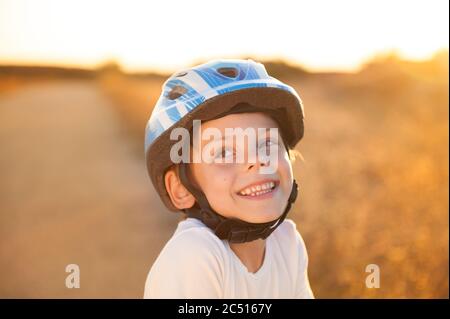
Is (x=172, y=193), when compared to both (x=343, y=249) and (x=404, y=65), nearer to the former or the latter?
(x=343, y=249)

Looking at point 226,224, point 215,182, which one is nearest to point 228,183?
point 215,182

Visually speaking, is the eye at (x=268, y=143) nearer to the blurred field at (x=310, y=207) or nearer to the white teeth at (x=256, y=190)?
the white teeth at (x=256, y=190)

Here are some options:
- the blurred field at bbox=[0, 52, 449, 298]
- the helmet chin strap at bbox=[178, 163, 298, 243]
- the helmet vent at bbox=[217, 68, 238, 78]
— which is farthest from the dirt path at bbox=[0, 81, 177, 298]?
the helmet vent at bbox=[217, 68, 238, 78]

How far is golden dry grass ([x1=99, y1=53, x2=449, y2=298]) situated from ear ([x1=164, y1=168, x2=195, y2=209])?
2.23 meters

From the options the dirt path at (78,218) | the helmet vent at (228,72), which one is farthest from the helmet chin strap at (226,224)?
the dirt path at (78,218)

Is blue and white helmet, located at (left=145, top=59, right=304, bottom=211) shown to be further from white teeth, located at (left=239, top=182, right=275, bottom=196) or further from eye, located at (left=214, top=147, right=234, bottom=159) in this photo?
white teeth, located at (left=239, top=182, right=275, bottom=196)

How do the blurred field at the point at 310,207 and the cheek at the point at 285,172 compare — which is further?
the blurred field at the point at 310,207

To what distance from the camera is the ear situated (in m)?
3.33

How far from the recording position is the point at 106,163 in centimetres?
1080

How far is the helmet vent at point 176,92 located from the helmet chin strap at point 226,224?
0.40 meters

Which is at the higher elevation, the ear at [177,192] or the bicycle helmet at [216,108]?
the bicycle helmet at [216,108]

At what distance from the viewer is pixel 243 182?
3.04 metres

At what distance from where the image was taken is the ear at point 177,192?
10.9ft
